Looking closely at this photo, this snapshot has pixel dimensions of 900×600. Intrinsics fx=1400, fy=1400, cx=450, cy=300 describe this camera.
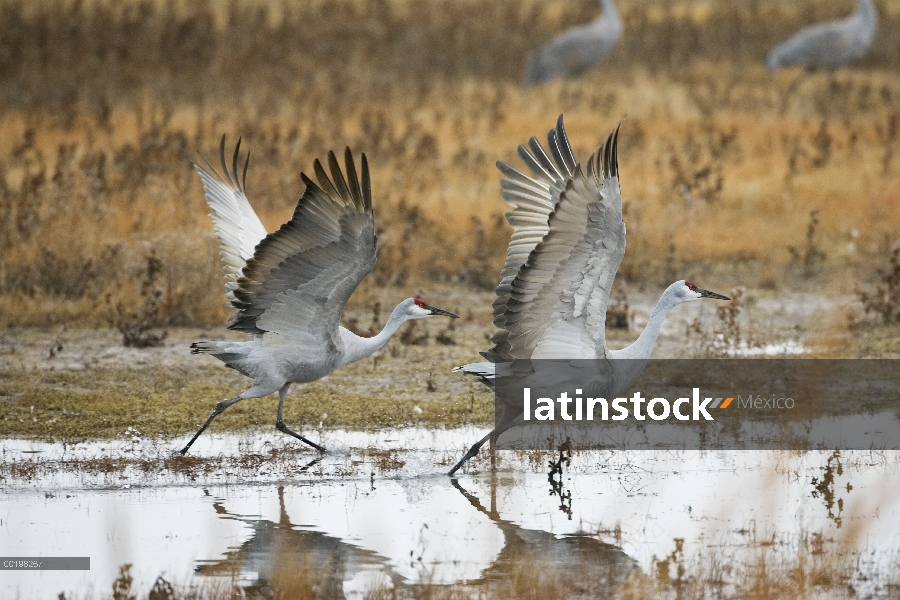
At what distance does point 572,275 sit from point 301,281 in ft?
4.77

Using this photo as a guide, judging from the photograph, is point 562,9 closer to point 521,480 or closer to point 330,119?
point 330,119

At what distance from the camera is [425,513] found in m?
6.55

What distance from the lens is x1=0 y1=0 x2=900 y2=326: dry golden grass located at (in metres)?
12.2

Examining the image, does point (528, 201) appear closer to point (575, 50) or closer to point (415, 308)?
point (415, 308)

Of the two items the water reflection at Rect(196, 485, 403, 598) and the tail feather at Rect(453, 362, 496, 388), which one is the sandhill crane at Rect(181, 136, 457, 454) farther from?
the water reflection at Rect(196, 485, 403, 598)

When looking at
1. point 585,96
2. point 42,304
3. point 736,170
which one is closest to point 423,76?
point 585,96

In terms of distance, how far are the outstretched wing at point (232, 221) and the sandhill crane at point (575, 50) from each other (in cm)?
1135

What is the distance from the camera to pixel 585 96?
19.2 m

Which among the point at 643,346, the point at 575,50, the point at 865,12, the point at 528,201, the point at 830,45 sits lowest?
the point at 643,346

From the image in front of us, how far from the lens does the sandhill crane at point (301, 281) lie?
22.2 ft

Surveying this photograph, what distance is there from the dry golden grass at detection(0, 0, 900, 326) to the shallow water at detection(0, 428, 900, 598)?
11.7 ft

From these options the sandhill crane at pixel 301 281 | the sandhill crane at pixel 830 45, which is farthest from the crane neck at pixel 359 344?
the sandhill crane at pixel 830 45

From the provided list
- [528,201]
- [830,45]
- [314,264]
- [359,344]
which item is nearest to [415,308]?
[359,344]

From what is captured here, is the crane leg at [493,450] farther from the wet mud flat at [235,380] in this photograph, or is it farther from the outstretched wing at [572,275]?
the wet mud flat at [235,380]
